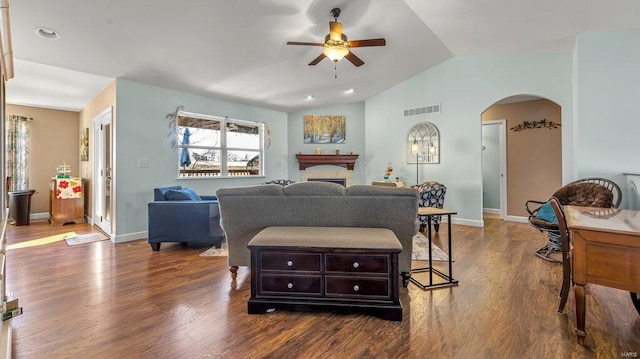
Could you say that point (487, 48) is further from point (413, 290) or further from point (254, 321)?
point (254, 321)

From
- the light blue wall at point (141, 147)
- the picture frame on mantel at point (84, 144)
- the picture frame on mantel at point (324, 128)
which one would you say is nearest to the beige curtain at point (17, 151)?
the picture frame on mantel at point (84, 144)

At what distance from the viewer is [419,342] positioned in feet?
5.83

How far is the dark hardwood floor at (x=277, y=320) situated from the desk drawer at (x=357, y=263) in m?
0.35

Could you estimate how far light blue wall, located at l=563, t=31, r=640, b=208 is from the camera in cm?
356

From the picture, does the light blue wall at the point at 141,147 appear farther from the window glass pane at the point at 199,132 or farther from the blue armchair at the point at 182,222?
the blue armchair at the point at 182,222

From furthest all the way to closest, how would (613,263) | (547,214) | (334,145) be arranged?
(334,145)
(547,214)
(613,263)

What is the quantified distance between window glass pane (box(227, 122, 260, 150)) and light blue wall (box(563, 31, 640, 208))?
222 inches

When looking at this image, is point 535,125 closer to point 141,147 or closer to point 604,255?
point 604,255

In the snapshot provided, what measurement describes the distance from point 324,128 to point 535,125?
445 centimetres

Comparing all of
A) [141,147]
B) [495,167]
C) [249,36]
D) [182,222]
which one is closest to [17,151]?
[141,147]

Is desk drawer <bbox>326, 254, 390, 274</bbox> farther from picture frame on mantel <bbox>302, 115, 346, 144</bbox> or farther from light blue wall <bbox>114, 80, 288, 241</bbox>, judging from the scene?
picture frame on mantel <bbox>302, 115, 346, 144</bbox>

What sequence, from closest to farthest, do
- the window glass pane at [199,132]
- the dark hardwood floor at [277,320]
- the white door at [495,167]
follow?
the dark hardwood floor at [277,320]
the window glass pane at [199,132]
the white door at [495,167]

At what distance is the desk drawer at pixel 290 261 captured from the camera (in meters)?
2.10

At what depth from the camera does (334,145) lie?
7.38m
